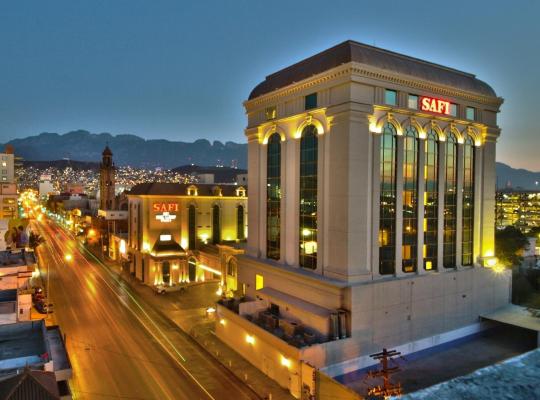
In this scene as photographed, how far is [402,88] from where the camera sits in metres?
33.2

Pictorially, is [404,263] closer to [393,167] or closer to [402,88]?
[393,167]

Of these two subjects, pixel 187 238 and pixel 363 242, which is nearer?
pixel 363 242

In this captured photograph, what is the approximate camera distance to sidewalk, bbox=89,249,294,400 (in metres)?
28.6

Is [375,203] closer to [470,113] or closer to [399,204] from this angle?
[399,204]

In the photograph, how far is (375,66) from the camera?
31.8 meters

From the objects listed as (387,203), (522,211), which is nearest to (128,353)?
(387,203)

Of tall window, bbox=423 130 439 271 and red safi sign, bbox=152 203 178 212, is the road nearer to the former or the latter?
red safi sign, bbox=152 203 178 212

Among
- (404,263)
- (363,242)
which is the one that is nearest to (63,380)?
(363,242)

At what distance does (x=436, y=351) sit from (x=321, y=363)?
12081mm

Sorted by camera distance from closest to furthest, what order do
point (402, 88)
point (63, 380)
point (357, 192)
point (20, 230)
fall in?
point (63, 380), point (357, 192), point (402, 88), point (20, 230)

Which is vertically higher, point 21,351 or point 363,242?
point 363,242

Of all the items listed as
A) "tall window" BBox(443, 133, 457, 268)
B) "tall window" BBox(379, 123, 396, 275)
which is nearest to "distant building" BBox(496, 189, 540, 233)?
A: "tall window" BBox(443, 133, 457, 268)

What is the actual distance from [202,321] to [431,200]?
26.3 meters

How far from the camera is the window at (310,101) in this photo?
34.5 metres
